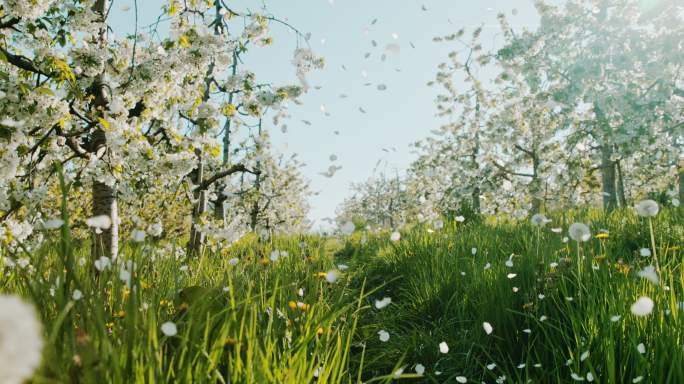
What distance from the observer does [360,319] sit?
→ 13.4 ft

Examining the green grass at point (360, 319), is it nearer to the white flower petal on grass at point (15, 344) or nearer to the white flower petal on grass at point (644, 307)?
the white flower petal on grass at point (644, 307)

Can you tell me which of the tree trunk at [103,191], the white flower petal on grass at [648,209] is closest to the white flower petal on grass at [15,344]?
the white flower petal on grass at [648,209]

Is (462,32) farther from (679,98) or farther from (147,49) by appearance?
(147,49)

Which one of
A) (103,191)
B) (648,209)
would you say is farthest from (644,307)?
(103,191)

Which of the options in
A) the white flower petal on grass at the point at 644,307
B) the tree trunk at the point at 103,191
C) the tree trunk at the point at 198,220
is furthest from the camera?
the tree trunk at the point at 198,220

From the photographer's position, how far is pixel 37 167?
5.02 m

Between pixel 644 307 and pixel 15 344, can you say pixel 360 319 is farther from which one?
pixel 15 344

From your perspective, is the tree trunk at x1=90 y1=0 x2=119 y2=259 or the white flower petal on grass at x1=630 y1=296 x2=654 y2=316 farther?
the tree trunk at x1=90 y1=0 x2=119 y2=259

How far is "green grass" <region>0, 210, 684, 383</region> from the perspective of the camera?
1.58m

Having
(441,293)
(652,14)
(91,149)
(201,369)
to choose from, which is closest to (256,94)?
(91,149)

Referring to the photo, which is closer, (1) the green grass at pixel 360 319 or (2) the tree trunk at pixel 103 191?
(1) the green grass at pixel 360 319

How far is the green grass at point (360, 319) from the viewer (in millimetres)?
1575

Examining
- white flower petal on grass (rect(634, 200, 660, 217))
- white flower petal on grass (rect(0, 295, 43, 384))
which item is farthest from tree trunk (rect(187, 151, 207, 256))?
white flower petal on grass (rect(0, 295, 43, 384))

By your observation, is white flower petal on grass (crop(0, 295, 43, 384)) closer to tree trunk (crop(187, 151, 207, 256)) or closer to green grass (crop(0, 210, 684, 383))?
green grass (crop(0, 210, 684, 383))
